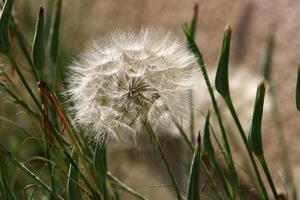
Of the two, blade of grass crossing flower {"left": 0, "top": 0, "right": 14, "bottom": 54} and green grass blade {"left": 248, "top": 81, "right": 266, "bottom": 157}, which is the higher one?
blade of grass crossing flower {"left": 0, "top": 0, "right": 14, "bottom": 54}

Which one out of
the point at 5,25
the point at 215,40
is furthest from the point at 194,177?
the point at 215,40

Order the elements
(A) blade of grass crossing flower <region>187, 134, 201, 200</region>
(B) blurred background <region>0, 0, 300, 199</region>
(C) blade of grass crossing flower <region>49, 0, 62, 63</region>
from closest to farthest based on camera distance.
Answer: (A) blade of grass crossing flower <region>187, 134, 201, 200</region>, (C) blade of grass crossing flower <region>49, 0, 62, 63</region>, (B) blurred background <region>0, 0, 300, 199</region>

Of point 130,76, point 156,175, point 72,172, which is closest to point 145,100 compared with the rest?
point 130,76


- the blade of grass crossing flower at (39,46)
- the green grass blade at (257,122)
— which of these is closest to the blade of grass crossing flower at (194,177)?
the green grass blade at (257,122)

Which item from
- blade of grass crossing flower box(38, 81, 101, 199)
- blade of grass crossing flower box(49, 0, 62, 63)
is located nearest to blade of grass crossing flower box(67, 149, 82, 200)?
blade of grass crossing flower box(38, 81, 101, 199)

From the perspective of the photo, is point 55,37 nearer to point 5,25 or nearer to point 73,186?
point 5,25

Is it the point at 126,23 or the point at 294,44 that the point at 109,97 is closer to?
the point at 294,44

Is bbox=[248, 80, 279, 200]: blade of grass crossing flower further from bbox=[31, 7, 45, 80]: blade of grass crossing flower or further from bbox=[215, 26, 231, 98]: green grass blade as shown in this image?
bbox=[31, 7, 45, 80]: blade of grass crossing flower
